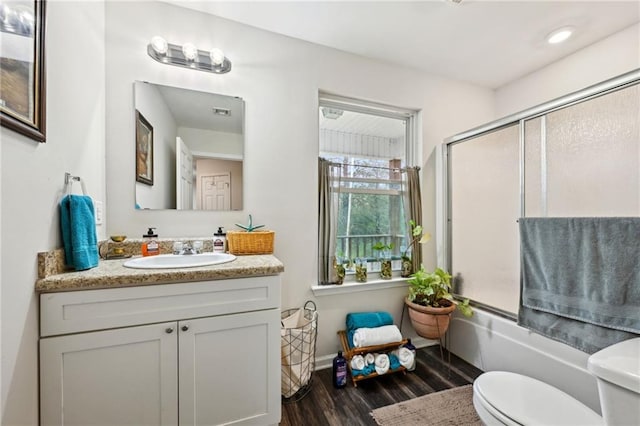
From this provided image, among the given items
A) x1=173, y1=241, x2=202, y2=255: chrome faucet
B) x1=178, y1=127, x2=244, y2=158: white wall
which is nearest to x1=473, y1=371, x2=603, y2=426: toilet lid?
x1=173, y1=241, x2=202, y2=255: chrome faucet

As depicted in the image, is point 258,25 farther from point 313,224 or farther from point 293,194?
point 313,224

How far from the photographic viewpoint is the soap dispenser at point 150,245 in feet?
4.68

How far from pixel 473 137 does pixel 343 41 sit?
1301 mm

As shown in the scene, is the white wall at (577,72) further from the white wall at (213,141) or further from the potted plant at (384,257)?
the white wall at (213,141)

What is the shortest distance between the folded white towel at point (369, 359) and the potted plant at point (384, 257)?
0.61 meters

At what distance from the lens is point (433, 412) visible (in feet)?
4.82

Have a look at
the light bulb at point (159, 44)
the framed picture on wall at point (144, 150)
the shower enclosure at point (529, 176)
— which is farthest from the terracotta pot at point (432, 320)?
the light bulb at point (159, 44)

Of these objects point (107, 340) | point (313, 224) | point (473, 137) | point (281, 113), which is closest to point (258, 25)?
point (281, 113)

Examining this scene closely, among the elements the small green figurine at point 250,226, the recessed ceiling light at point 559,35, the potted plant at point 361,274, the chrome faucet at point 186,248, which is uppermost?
the recessed ceiling light at point 559,35

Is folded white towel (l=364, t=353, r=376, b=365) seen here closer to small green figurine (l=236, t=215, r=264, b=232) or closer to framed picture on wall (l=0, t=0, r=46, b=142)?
small green figurine (l=236, t=215, r=264, b=232)

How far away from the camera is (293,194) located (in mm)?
1876

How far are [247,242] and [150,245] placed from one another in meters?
0.53

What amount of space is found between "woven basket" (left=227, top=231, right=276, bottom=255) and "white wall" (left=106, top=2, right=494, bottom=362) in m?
0.20

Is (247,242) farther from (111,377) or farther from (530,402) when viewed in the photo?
(530,402)
